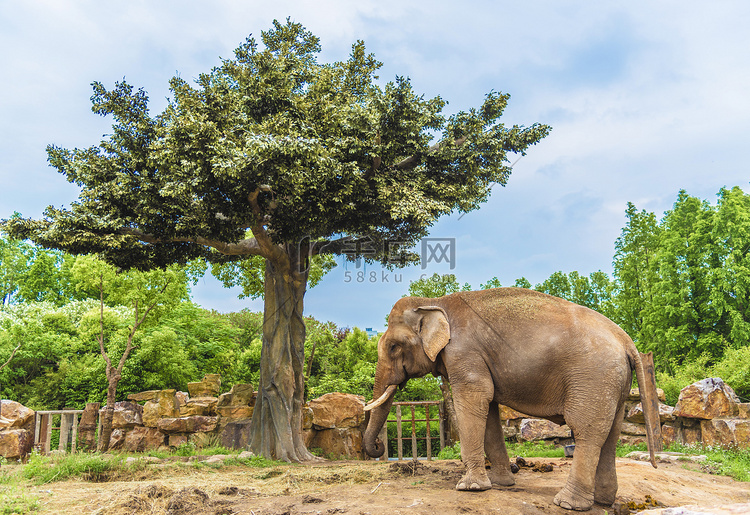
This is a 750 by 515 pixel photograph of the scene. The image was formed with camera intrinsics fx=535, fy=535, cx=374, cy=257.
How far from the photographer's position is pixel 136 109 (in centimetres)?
1430

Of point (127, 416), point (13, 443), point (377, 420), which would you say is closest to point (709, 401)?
point (377, 420)

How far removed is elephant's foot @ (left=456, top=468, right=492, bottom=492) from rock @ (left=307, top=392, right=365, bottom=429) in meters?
10.8

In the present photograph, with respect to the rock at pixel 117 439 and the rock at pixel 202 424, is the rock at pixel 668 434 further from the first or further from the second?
the rock at pixel 117 439

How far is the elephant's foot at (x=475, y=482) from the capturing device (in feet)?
19.5

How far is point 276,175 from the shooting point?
1114 centimetres

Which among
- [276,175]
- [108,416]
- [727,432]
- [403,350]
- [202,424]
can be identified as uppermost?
[276,175]

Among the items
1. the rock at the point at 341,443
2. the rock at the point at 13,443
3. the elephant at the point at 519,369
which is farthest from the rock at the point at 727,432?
the rock at the point at 13,443

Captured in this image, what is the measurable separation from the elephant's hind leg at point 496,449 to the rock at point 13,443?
12791 millimetres

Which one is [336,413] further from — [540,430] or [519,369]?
[519,369]

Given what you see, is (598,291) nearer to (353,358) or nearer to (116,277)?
(353,358)

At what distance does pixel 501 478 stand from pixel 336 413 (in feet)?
34.4

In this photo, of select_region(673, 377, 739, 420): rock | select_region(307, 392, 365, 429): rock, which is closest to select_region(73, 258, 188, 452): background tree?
select_region(307, 392, 365, 429): rock

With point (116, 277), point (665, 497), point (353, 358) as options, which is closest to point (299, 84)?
point (116, 277)

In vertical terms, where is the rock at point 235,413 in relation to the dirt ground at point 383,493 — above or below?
above
